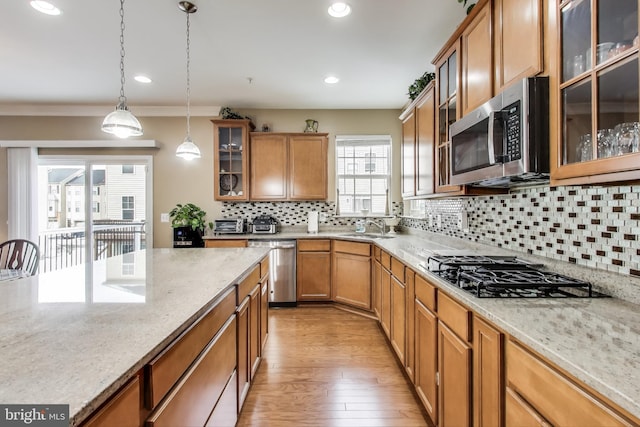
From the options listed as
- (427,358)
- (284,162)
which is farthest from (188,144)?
(427,358)

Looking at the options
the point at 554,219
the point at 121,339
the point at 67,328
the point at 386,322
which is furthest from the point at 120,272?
the point at 554,219

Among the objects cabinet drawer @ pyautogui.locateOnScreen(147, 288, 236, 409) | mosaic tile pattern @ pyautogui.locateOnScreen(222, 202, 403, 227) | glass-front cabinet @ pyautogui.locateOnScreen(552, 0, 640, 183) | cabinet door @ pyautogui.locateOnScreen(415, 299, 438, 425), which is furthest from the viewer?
mosaic tile pattern @ pyautogui.locateOnScreen(222, 202, 403, 227)

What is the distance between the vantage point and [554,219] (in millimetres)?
1581

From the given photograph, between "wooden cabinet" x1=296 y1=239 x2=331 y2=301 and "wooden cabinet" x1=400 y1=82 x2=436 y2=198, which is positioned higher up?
"wooden cabinet" x1=400 y1=82 x2=436 y2=198

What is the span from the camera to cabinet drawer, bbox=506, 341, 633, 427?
678 mm

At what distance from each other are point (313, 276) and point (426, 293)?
2.23m

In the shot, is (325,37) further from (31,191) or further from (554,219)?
(31,191)

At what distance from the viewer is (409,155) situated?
3131 mm

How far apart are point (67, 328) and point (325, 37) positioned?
2.63m

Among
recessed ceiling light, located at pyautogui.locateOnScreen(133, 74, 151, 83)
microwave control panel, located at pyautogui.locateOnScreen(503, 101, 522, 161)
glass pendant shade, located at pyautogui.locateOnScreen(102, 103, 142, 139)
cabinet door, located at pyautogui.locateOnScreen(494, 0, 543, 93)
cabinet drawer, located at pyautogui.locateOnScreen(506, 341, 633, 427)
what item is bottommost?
cabinet drawer, located at pyautogui.locateOnScreen(506, 341, 633, 427)

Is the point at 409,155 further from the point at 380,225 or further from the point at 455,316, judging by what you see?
the point at 455,316

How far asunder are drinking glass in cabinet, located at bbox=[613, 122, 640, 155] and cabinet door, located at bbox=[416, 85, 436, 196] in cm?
148

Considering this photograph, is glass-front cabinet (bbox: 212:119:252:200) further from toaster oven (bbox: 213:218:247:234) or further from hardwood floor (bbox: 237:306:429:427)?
hardwood floor (bbox: 237:306:429:427)

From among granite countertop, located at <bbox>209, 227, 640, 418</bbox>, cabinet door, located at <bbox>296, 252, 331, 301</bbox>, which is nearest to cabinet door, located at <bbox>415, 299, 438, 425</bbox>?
granite countertop, located at <bbox>209, 227, 640, 418</bbox>
